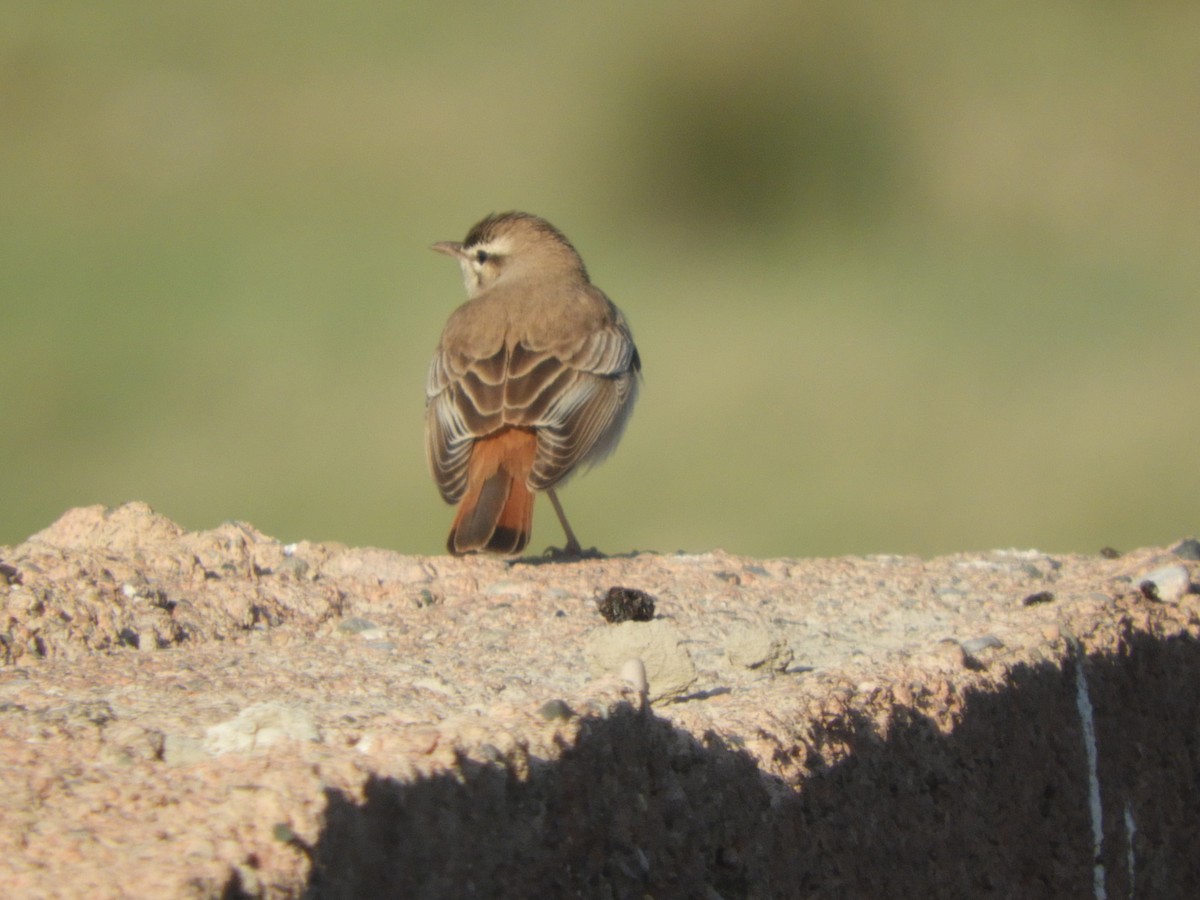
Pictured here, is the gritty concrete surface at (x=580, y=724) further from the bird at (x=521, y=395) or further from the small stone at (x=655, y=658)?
the bird at (x=521, y=395)

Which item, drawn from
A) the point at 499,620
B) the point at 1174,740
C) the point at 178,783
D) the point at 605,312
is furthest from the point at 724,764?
the point at 605,312

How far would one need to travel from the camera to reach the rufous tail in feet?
15.6

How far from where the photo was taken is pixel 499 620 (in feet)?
10.8

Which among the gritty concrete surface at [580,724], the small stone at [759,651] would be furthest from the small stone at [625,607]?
the small stone at [759,651]

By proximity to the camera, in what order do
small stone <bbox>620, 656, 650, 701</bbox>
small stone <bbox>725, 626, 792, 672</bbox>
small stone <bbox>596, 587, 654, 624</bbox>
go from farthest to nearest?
small stone <bbox>596, 587, 654, 624</bbox>, small stone <bbox>725, 626, 792, 672</bbox>, small stone <bbox>620, 656, 650, 701</bbox>

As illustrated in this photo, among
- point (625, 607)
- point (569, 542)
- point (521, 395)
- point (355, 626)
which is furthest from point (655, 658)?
point (569, 542)

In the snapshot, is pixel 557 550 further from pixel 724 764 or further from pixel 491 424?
pixel 724 764

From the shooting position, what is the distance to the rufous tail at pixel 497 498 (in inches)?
187

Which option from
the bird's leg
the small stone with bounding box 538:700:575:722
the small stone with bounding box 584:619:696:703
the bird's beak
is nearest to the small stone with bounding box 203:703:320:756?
the small stone with bounding box 538:700:575:722

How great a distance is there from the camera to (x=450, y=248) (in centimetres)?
693

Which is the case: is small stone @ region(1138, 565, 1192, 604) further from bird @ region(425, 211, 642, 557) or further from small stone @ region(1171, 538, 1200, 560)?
bird @ region(425, 211, 642, 557)

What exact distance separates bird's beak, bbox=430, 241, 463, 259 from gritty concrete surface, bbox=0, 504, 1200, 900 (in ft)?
9.88

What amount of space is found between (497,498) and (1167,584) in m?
2.15

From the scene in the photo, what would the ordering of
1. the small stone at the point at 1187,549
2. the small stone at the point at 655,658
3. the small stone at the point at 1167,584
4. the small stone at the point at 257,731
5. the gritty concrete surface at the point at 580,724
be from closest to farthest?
the gritty concrete surface at the point at 580,724
the small stone at the point at 257,731
the small stone at the point at 655,658
the small stone at the point at 1167,584
the small stone at the point at 1187,549
